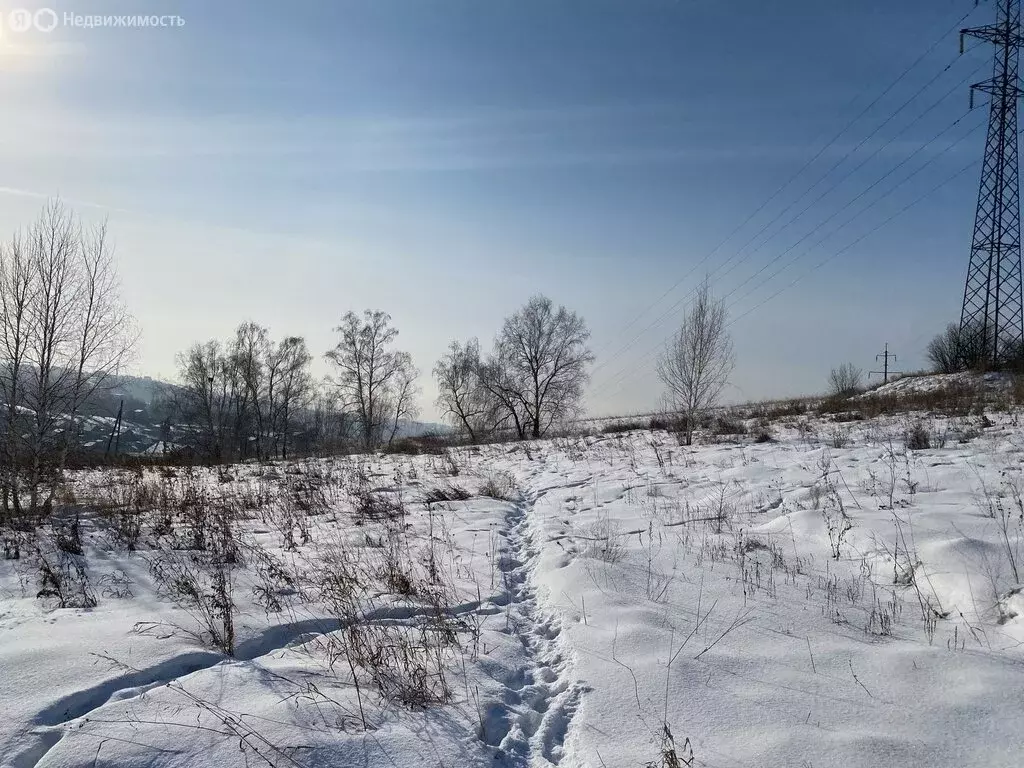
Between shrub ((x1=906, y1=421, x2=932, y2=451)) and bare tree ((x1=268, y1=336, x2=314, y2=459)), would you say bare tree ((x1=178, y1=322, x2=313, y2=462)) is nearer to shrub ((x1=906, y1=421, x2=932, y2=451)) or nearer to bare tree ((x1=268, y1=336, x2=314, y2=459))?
bare tree ((x1=268, y1=336, x2=314, y2=459))

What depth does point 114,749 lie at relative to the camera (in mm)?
2170

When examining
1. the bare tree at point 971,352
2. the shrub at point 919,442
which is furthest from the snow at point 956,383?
the shrub at point 919,442

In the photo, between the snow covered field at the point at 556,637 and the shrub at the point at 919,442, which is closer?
the snow covered field at the point at 556,637

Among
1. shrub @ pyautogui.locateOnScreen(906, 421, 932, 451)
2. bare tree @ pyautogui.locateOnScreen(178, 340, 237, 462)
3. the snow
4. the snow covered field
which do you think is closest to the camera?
the snow covered field

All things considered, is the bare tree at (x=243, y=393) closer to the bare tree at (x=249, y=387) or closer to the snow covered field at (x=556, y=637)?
the bare tree at (x=249, y=387)

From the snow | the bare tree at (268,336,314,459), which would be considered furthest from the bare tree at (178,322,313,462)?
the snow

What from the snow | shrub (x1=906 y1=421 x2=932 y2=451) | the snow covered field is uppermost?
the snow

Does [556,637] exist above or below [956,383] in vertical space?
below

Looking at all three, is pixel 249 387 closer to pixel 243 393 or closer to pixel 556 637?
pixel 243 393

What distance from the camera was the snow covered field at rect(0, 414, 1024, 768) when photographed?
7.71 feet

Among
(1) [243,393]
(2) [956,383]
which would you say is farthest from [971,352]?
(1) [243,393]

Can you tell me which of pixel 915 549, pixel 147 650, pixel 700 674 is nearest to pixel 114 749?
pixel 147 650

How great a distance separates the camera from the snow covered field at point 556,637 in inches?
92.5

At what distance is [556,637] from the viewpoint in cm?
371
